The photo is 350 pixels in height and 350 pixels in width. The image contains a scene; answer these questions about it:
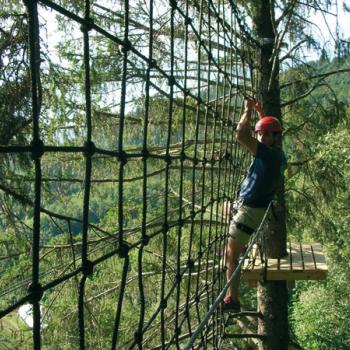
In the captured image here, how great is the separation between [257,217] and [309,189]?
3.12 m

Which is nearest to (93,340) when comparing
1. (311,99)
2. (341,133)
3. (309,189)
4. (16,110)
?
(16,110)

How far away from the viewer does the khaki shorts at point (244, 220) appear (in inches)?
115

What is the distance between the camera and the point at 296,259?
3.87 meters

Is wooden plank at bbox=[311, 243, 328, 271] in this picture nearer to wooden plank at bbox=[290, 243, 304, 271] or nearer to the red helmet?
wooden plank at bbox=[290, 243, 304, 271]

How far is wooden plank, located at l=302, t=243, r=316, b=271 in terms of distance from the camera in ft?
11.5

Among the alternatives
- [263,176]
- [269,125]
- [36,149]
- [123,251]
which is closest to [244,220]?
[263,176]

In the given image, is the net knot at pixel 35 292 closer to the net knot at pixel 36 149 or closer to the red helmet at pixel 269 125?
the net knot at pixel 36 149

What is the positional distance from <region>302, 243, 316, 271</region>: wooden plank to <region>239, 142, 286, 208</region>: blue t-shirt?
74cm

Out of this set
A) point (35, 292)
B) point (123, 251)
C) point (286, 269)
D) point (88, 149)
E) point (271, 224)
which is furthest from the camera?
point (271, 224)

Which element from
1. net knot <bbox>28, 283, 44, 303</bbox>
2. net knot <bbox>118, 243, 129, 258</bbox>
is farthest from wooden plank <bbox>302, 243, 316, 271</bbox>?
net knot <bbox>28, 283, 44, 303</bbox>

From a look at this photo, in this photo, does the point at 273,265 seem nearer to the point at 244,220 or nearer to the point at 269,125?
the point at 244,220

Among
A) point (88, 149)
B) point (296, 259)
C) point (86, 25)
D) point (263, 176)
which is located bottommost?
point (296, 259)

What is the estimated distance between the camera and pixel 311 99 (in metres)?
5.84

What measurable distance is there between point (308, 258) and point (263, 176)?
1.21 metres
